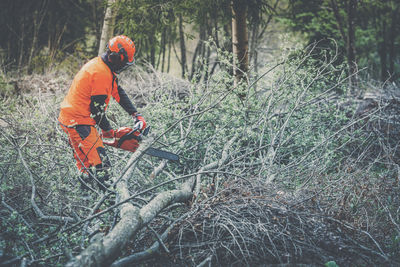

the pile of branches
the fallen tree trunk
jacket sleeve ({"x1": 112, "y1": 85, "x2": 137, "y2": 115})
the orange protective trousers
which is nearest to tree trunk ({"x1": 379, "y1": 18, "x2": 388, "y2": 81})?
the pile of branches

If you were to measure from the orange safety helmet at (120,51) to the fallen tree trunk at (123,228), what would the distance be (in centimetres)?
128

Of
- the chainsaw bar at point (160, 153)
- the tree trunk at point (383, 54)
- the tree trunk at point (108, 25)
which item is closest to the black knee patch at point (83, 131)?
the chainsaw bar at point (160, 153)

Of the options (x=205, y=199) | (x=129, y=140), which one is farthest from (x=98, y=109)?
(x=205, y=199)

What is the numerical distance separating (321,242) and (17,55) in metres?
11.3

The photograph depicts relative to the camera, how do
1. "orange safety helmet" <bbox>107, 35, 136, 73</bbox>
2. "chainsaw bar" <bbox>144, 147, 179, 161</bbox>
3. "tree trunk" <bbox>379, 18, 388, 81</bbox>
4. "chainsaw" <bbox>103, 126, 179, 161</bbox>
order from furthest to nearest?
1. "tree trunk" <bbox>379, 18, 388, 81</bbox>
2. "orange safety helmet" <bbox>107, 35, 136, 73</bbox>
3. "chainsaw" <bbox>103, 126, 179, 161</bbox>
4. "chainsaw bar" <bbox>144, 147, 179, 161</bbox>

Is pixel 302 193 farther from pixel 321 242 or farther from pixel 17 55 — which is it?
pixel 17 55

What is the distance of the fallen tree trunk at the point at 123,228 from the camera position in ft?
6.07

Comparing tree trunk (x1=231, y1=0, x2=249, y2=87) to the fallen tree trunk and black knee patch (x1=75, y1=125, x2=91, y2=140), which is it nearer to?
black knee patch (x1=75, y1=125, x2=91, y2=140)

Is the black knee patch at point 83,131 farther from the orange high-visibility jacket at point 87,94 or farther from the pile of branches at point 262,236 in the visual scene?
the pile of branches at point 262,236

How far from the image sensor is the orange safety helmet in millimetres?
3645

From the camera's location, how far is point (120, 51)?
365 cm

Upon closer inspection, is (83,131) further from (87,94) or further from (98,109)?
(87,94)

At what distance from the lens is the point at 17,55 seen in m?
10.7

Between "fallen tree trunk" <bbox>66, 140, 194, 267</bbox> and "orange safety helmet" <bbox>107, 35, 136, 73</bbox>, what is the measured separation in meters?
1.28
